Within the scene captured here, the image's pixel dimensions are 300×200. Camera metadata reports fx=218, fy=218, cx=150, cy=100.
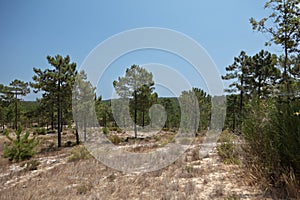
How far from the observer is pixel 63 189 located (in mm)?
4707

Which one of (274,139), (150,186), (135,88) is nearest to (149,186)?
(150,186)

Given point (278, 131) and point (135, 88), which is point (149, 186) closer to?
point (278, 131)

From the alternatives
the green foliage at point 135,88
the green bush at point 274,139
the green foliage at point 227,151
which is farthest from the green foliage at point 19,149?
the green bush at point 274,139

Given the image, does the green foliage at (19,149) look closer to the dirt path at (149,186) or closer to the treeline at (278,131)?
the dirt path at (149,186)

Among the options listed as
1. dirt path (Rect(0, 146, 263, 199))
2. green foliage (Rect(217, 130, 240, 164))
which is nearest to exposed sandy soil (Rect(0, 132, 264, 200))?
dirt path (Rect(0, 146, 263, 199))

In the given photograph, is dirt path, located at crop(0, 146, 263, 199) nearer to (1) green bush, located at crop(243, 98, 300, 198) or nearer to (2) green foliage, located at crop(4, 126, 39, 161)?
(1) green bush, located at crop(243, 98, 300, 198)

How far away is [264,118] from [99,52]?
4358 millimetres

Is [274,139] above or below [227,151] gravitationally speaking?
above

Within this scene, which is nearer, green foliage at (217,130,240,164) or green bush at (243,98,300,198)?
green bush at (243,98,300,198)

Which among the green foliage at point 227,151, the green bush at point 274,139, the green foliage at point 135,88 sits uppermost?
the green foliage at point 135,88

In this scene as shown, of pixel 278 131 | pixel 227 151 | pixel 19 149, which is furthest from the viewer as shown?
pixel 19 149

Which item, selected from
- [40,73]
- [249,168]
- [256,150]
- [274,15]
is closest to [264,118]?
[256,150]

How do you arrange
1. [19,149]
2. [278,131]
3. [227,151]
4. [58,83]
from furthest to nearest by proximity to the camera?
[58,83] → [19,149] → [227,151] → [278,131]

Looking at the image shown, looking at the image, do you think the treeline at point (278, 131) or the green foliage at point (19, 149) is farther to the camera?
the green foliage at point (19, 149)
